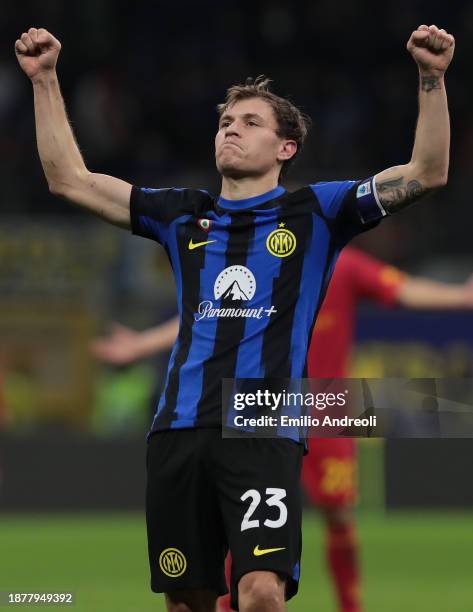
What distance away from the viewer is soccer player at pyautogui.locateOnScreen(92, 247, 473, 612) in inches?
324

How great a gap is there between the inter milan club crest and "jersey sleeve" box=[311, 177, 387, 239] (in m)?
0.38

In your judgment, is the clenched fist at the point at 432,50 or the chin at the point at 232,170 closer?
the clenched fist at the point at 432,50

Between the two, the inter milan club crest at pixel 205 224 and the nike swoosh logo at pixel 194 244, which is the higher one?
the inter milan club crest at pixel 205 224

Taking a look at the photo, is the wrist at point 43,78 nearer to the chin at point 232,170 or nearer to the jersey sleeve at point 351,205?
the chin at point 232,170

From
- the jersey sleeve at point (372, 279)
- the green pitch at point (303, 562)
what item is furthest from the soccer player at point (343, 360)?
the green pitch at point (303, 562)

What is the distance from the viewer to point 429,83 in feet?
16.2

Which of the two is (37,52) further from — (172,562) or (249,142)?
(172,562)

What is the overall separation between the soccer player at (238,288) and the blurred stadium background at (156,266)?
334 cm

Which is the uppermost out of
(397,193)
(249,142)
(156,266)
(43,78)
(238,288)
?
(156,266)

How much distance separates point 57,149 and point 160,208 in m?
0.42

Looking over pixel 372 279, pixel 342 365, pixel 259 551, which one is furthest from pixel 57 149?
pixel 342 365

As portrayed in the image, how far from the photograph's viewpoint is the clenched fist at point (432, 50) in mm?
4887

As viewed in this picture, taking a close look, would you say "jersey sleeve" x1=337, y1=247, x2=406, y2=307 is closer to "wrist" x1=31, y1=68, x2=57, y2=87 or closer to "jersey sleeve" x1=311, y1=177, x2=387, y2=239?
"jersey sleeve" x1=311, y1=177, x2=387, y2=239

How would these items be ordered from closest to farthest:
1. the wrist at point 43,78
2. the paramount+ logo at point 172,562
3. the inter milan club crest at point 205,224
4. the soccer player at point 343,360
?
the paramount+ logo at point 172,562 → the inter milan club crest at point 205,224 → the wrist at point 43,78 → the soccer player at point 343,360
